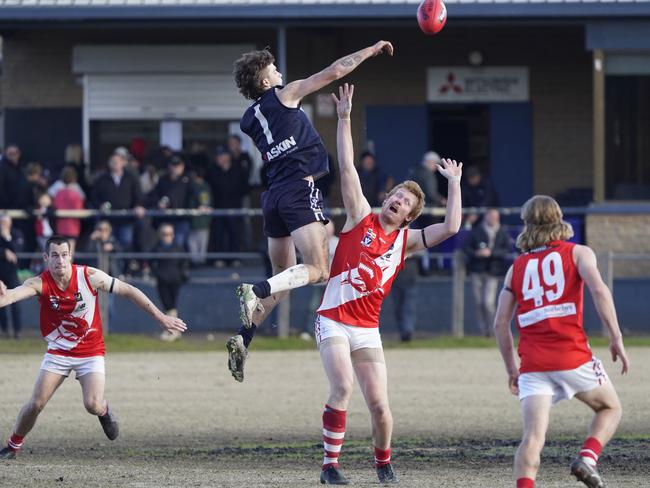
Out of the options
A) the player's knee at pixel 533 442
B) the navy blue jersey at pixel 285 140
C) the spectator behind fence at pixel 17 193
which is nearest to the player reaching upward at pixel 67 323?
the navy blue jersey at pixel 285 140

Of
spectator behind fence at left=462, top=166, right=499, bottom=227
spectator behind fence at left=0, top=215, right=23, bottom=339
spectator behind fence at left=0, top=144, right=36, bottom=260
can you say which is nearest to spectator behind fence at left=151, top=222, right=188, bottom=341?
spectator behind fence at left=0, top=215, right=23, bottom=339

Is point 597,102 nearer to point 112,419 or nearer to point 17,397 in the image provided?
point 17,397

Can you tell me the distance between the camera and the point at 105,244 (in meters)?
19.1

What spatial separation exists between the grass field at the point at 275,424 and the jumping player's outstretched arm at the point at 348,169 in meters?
1.84

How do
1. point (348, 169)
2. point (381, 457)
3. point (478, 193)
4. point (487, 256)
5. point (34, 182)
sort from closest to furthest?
point (348, 169) < point (381, 457) < point (487, 256) < point (34, 182) < point (478, 193)

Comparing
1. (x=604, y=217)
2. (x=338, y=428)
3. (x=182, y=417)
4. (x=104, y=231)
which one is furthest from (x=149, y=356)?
(x=338, y=428)

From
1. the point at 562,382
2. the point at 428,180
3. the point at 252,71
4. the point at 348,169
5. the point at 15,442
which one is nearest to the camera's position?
the point at 562,382

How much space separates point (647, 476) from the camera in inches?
377

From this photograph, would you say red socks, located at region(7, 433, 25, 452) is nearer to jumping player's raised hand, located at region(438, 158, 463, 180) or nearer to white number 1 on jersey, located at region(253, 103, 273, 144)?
white number 1 on jersey, located at region(253, 103, 273, 144)

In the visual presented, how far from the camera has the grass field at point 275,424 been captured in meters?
9.73

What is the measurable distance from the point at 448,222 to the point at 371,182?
38.5 feet

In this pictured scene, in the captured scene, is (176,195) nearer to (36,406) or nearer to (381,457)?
(36,406)

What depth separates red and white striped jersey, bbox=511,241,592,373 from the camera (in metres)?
7.67

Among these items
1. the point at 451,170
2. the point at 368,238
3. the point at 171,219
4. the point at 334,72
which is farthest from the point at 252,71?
the point at 171,219
